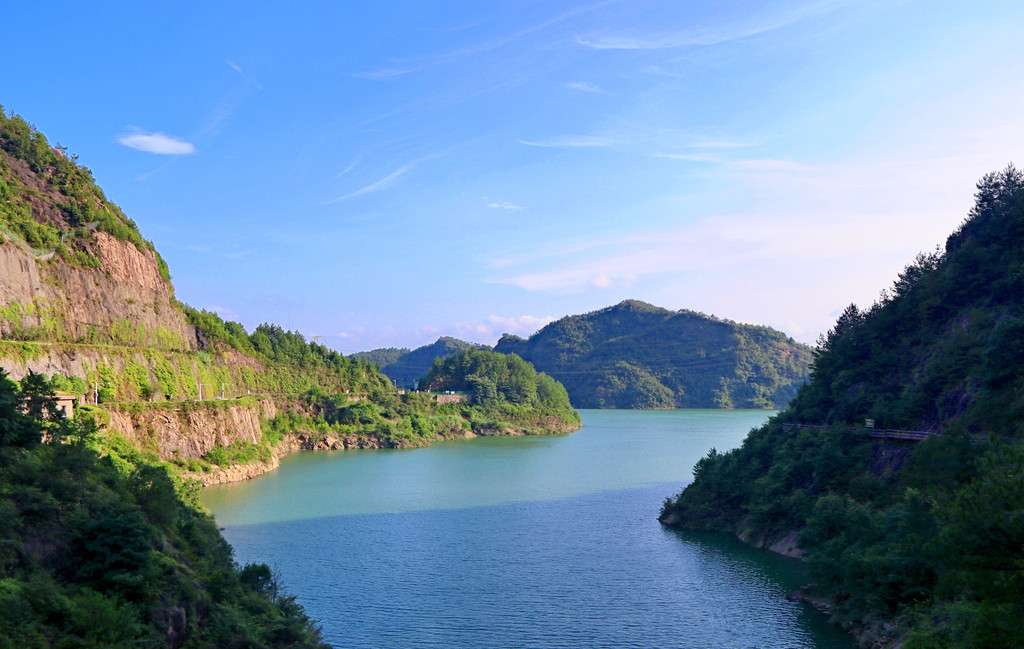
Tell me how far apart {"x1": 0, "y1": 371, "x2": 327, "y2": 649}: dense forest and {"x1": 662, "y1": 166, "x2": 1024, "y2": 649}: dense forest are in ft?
63.3

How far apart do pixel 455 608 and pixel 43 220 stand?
182ft

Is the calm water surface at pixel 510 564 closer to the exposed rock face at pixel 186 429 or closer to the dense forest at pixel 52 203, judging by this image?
the exposed rock face at pixel 186 429

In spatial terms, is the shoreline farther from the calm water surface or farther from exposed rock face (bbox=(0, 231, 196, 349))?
exposed rock face (bbox=(0, 231, 196, 349))

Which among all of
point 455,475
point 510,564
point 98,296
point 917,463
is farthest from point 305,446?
point 917,463

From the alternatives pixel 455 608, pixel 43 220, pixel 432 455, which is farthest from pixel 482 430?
pixel 455 608

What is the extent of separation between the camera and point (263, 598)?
2548 cm

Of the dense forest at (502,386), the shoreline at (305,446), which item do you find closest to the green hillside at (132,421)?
the shoreline at (305,446)

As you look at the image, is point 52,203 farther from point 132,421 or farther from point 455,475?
point 455,475

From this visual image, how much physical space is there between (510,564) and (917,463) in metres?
19.9

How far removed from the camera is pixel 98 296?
64562 millimetres

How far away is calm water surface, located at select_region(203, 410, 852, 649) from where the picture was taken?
27.7 meters

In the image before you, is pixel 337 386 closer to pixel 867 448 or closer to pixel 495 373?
pixel 495 373

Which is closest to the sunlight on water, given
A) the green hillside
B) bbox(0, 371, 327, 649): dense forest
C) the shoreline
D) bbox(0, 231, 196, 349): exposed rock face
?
the shoreline

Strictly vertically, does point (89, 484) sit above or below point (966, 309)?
below
